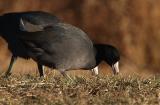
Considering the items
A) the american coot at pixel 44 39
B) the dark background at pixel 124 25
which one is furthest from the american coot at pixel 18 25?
the dark background at pixel 124 25

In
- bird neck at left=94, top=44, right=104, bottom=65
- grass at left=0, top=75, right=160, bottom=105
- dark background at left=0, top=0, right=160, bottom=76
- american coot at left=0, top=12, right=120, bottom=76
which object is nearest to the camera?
grass at left=0, top=75, right=160, bottom=105

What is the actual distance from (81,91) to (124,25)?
34.7 feet

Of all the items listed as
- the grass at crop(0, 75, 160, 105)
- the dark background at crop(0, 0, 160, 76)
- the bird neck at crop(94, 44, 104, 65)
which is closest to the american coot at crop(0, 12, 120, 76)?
the bird neck at crop(94, 44, 104, 65)

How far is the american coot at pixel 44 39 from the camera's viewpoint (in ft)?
33.1

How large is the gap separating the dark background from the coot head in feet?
20.9

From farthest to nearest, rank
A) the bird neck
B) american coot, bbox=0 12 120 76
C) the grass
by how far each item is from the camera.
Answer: the bird neck → american coot, bbox=0 12 120 76 → the grass

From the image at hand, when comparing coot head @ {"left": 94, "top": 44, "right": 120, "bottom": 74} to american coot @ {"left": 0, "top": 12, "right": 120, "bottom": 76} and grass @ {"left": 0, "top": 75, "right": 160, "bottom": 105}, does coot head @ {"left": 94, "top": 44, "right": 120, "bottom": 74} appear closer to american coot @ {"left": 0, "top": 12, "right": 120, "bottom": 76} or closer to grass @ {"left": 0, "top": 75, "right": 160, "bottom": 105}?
american coot @ {"left": 0, "top": 12, "right": 120, "bottom": 76}

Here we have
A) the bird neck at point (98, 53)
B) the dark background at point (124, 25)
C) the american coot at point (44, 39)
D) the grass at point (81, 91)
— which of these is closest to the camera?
the grass at point (81, 91)

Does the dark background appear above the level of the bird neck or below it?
above

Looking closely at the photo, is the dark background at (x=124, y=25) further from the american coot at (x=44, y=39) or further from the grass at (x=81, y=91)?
the grass at (x=81, y=91)

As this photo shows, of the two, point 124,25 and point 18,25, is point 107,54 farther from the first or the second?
point 124,25

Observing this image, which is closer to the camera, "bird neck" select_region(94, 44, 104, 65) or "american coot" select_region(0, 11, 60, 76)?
"american coot" select_region(0, 11, 60, 76)

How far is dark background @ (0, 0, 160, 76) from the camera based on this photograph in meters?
18.2

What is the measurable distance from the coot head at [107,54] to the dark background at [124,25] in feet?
20.9
